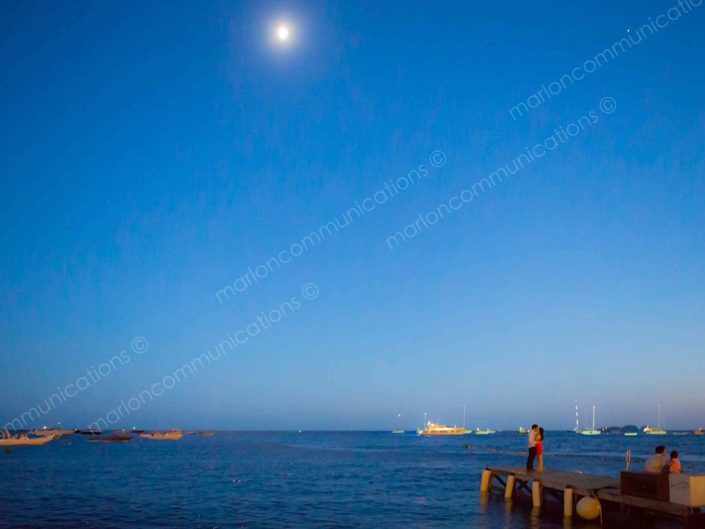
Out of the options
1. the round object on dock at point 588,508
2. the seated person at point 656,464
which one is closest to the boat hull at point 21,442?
the round object on dock at point 588,508

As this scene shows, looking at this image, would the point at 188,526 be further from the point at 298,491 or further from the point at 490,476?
the point at 490,476

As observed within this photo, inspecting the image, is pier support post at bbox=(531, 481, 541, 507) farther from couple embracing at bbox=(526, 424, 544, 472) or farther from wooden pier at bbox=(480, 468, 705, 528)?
couple embracing at bbox=(526, 424, 544, 472)

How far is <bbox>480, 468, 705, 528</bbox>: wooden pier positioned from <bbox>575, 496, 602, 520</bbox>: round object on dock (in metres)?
0.21

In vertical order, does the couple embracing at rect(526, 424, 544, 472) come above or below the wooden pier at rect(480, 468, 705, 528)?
above

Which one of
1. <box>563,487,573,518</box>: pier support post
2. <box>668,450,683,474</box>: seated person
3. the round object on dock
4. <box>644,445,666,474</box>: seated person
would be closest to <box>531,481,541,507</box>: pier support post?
<box>563,487,573,518</box>: pier support post

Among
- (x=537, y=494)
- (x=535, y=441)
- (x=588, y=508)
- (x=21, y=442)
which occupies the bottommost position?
(x=21, y=442)

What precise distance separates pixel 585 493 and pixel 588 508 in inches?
25.6

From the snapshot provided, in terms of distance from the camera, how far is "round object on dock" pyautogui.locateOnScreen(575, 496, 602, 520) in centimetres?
2411

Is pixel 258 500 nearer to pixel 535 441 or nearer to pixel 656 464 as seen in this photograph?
pixel 535 441

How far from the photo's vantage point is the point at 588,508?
24203 millimetres

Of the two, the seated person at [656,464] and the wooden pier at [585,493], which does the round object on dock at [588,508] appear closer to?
the wooden pier at [585,493]

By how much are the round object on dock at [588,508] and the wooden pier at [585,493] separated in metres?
0.21

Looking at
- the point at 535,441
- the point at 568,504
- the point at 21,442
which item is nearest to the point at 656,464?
the point at 568,504

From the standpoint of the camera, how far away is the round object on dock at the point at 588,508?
2411 cm
